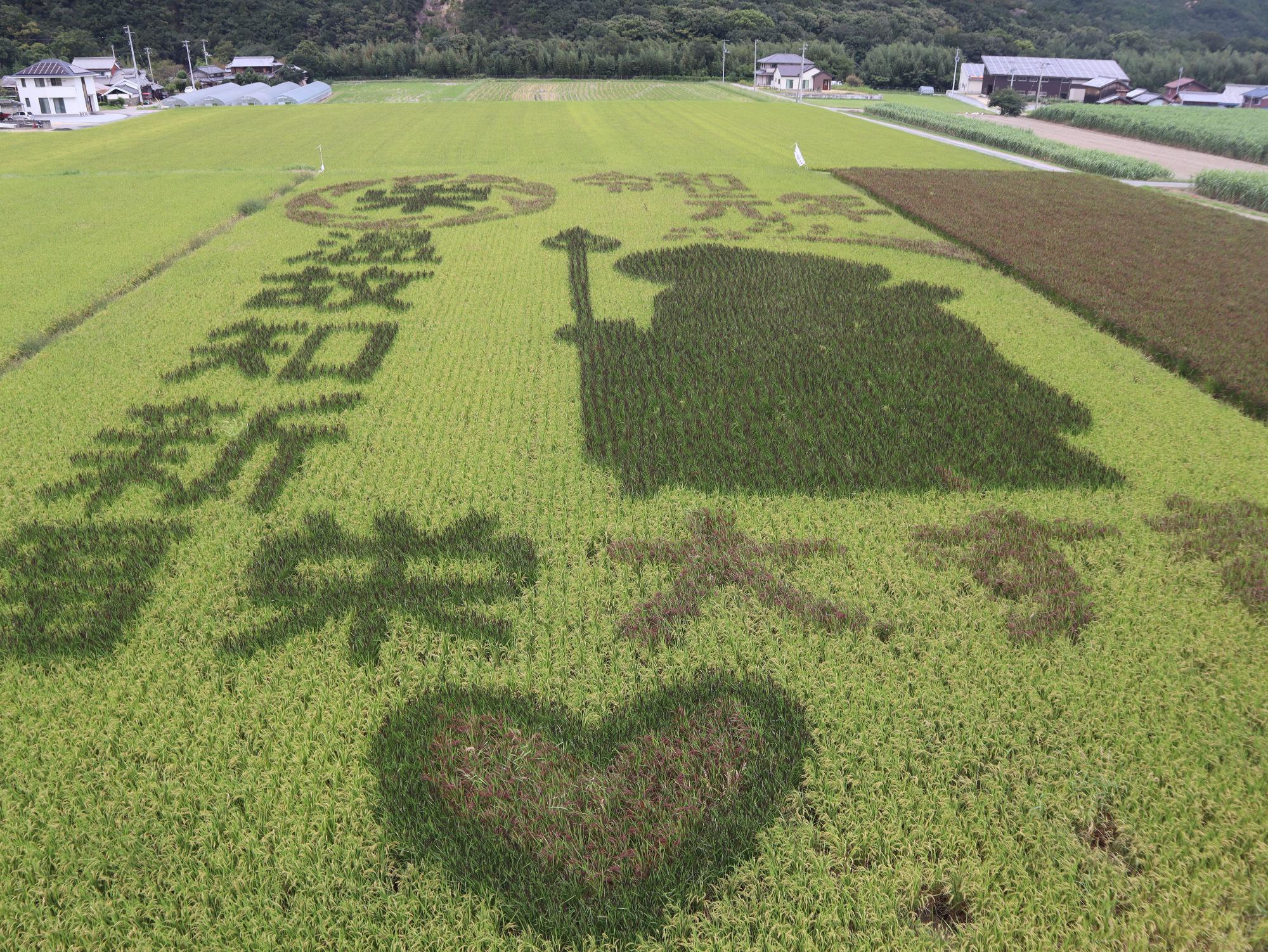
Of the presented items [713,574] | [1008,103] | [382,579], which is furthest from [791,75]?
[382,579]

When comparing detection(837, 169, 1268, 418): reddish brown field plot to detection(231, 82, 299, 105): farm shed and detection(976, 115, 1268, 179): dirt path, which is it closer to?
detection(976, 115, 1268, 179): dirt path

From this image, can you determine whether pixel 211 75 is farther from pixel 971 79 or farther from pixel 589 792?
pixel 589 792

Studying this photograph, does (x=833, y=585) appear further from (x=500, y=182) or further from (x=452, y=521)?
(x=500, y=182)

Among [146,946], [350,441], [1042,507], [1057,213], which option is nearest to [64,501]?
[350,441]

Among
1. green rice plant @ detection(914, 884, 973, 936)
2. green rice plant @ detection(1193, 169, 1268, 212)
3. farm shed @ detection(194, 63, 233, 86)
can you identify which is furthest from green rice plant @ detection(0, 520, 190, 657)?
farm shed @ detection(194, 63, 233, 86)

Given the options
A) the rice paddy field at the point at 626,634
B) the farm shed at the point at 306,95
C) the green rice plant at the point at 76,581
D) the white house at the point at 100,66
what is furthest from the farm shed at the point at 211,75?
the green rice plant at the point at 76,581
